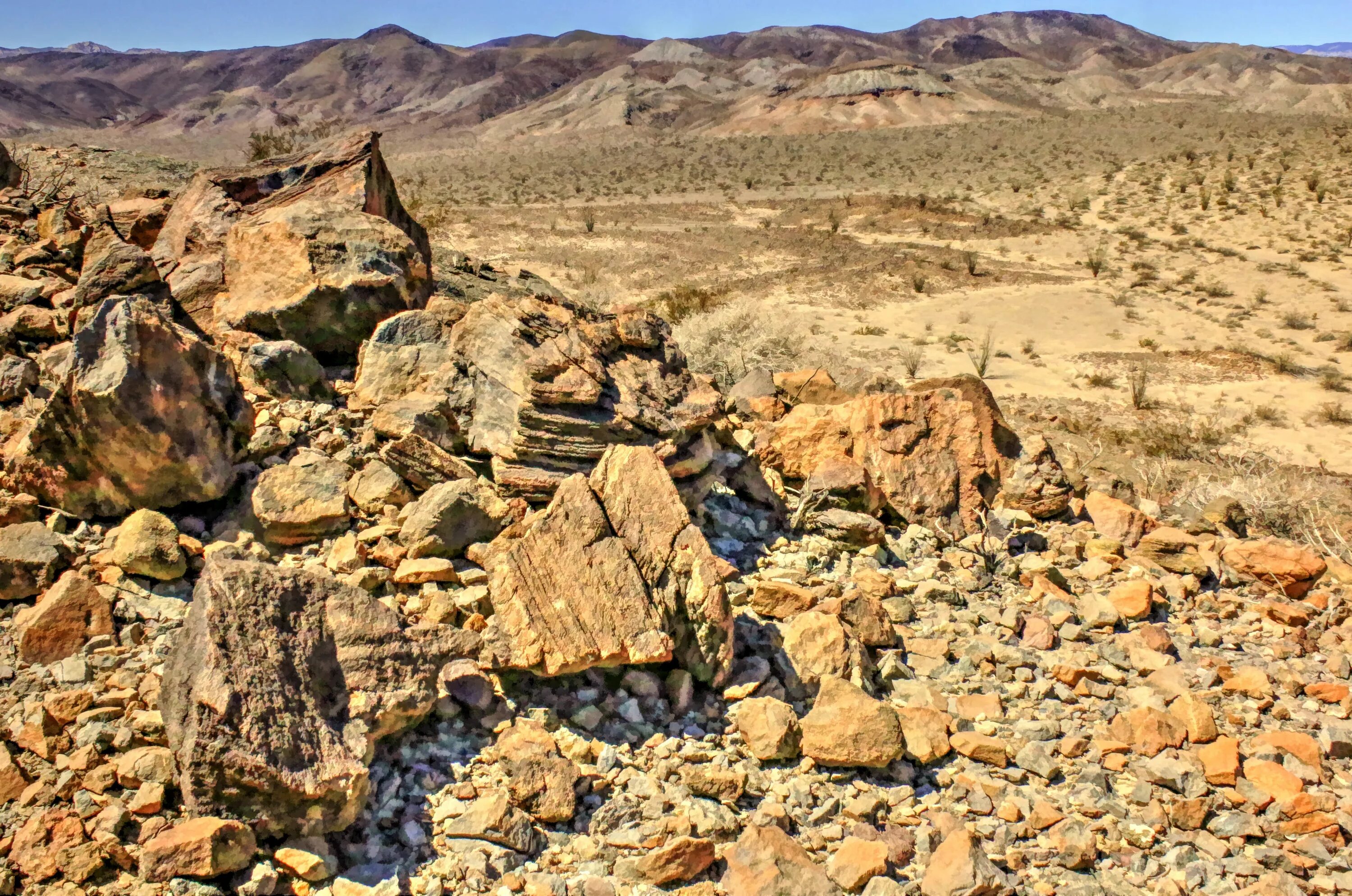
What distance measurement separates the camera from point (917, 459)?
16.1 ft

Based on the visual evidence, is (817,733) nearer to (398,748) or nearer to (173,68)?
(398,748)

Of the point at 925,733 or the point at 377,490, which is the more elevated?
the point at 377,490

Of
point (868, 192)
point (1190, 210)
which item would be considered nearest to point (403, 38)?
point (868, 192)

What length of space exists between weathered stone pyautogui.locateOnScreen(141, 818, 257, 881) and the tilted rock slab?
0.97 meters

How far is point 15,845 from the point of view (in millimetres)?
2301

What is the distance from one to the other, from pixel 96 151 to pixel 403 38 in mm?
118592

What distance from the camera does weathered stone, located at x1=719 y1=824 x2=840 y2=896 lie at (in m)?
2.52

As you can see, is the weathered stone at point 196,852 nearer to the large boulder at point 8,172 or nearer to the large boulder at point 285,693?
the large boulder at point 285,693

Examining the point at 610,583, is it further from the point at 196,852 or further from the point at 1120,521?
the point at 1120,521

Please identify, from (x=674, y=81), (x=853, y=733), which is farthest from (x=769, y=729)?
(x=674, y=81)

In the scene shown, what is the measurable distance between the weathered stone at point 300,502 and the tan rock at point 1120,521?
4085 millimetres

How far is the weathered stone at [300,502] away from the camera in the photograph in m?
3.58

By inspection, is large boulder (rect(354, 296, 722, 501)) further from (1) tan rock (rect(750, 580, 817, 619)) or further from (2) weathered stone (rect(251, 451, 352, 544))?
(1) tan rock (rect(750, 580, 817, 619))

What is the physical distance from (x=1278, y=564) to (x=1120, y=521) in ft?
2.48
